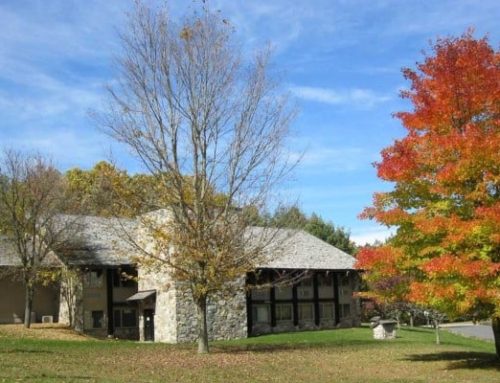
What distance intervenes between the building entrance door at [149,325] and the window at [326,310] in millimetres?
13331

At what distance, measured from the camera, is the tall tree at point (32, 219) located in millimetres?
36188

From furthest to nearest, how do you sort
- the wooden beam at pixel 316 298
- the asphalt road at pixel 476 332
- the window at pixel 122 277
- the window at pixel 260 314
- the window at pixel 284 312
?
the wooden beam at pixel 316 298 → the window at pixel 284 312 → the window at pixel 260 314 → the asphalt road at pixel 476 332 → the window at pixel 122 277

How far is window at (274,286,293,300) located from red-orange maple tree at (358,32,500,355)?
24.6 meters

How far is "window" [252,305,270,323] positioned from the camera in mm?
43344

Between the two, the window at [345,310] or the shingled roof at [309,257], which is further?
the window at [345,310]

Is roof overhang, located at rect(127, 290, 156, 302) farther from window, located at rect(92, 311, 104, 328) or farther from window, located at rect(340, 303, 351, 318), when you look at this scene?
window, located at rect(340, 303, 351, 318)

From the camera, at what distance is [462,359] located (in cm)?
2238

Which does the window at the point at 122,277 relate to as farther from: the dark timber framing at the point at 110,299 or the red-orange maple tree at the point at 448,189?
the red-orange maple tree at the point at 448,189

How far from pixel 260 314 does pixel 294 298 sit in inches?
125

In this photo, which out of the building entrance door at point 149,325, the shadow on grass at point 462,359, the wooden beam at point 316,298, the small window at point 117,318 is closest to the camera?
the shadow on grass at point 462,359

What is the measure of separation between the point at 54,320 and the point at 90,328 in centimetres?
329

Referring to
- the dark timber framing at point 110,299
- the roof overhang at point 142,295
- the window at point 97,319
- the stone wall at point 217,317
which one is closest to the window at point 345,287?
the stone wall at point 217,317

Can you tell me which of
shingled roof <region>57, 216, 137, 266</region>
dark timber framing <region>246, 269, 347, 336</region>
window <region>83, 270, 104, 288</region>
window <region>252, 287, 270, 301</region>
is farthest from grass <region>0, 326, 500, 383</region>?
window <region>252, 287, 270, 301</region>

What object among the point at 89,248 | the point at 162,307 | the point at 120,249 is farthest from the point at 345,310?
the point at 89,248
